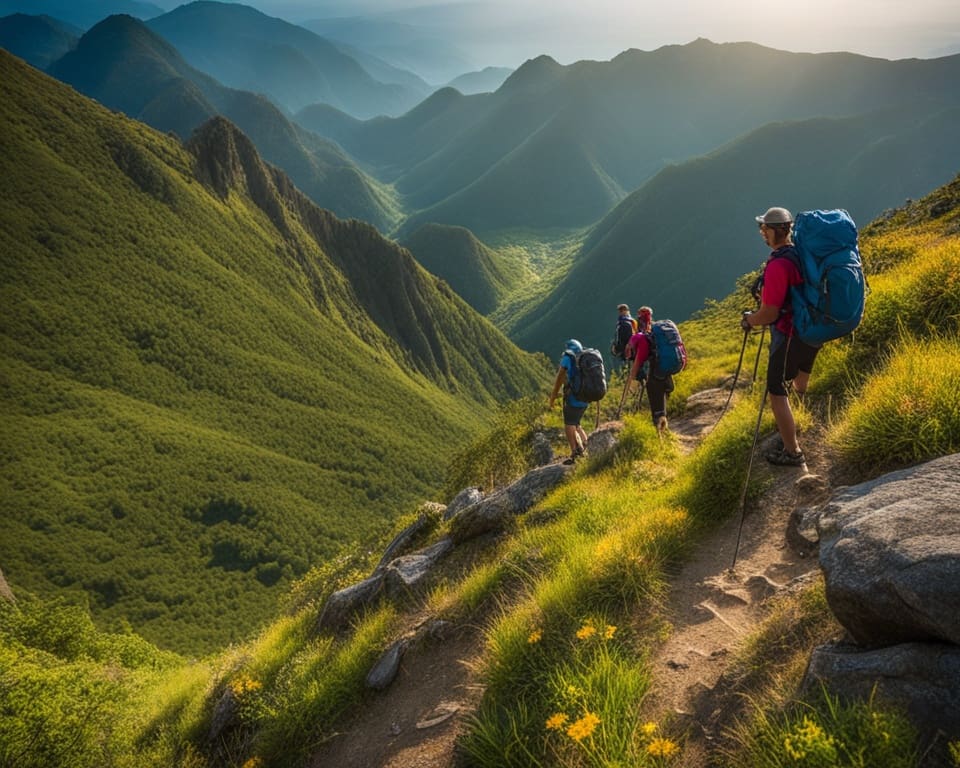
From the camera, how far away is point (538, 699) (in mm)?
5352

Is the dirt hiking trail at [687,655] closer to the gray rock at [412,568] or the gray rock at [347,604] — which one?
A: the gray rock at [412,568]

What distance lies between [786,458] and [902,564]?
163 inches

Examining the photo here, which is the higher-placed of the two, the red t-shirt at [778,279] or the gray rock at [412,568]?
the red t-shirt at [778,279]

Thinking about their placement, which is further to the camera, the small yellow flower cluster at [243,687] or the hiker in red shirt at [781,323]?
the small yellow flower cluster at [243,687]

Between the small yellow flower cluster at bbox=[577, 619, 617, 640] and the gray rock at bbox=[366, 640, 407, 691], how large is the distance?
135 inches

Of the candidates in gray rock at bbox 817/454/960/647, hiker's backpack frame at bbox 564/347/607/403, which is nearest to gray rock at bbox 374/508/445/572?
hiker's backpack frame at bbox 564/347/607/403

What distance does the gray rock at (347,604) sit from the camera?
11.0m

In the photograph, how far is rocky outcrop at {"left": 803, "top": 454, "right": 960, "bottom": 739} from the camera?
353 cm

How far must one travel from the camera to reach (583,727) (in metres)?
4.21

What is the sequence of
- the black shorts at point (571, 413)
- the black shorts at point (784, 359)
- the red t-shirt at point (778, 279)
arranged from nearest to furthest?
the red t-shirt at point (778, 279) → the black shorts at point (784, 359) → the black shorts at point (571, 413)

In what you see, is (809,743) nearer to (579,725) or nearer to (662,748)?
(662,748)

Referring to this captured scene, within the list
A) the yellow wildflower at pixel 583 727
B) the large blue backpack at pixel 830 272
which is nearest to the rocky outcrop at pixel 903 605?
the yellow wildflower at pixel 583 727

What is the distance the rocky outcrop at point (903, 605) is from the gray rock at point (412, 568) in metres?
7.70

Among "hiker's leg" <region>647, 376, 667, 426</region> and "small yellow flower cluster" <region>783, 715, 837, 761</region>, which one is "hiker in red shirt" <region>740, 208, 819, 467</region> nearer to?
"hiker's leg" <region>647, 376, 667, 426</region>
